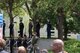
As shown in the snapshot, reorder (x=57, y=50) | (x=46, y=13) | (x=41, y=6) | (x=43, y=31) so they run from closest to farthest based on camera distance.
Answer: (x=57, y=50) → (x=41, y=6) → (x=46, y=13) → (x=43, y=31)

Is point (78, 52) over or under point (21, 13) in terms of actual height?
under

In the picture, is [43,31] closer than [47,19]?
No

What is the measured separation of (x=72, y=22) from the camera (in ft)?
130

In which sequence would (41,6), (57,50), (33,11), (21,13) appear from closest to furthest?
1. (57,50)
2. (41,6)
3. (33,11)
4. (21,13)

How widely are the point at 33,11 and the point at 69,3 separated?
8809mm

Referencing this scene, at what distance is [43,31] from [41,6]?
20471mm

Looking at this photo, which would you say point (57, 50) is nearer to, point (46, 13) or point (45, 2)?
point (45, 2)

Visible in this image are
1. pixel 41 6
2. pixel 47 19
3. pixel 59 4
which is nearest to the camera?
pixel 59 4

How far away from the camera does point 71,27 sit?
1587 inches

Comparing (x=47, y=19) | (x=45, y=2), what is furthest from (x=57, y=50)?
(x=47, y=19)

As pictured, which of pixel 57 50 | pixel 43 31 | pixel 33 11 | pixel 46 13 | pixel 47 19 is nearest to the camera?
pixel 57 50

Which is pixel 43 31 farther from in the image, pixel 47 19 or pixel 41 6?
pixel 41 6

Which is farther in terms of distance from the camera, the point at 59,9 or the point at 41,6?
the point at 41,6

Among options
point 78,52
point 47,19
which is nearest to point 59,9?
point 78,52
